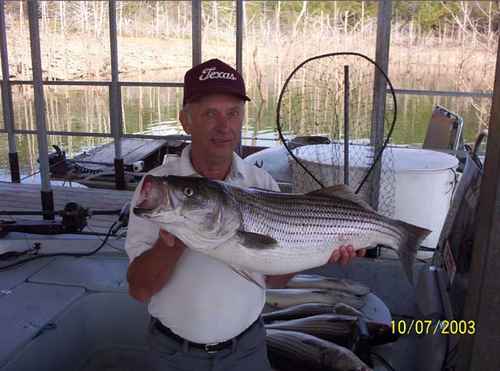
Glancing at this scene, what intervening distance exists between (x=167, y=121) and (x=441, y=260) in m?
10.7

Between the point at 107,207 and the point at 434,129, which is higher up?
the point at 434,129

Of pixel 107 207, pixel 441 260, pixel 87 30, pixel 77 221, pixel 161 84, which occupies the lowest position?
pixel 107 207

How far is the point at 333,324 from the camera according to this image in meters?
3.32

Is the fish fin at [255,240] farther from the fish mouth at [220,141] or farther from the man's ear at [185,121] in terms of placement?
the man's ear at [185,121]

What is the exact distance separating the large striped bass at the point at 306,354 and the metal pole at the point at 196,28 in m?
3.55

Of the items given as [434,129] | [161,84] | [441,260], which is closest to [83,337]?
[441,260]

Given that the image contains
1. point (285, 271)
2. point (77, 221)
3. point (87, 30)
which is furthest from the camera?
point (87, 30)

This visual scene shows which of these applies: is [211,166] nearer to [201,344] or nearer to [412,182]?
[201,344]

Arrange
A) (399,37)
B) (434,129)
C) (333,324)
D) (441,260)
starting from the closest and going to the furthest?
(441,260) → (333,324) → (434,129) → (399,37)

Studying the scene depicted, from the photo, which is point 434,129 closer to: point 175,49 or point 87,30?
point 87,30

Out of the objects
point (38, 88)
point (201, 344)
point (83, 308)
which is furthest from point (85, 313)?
point (38, 88)

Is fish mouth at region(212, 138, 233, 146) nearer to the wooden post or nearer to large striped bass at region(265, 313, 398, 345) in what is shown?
the wooden post

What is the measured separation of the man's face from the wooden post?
94 cm

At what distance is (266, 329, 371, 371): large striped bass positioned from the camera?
2973mm
